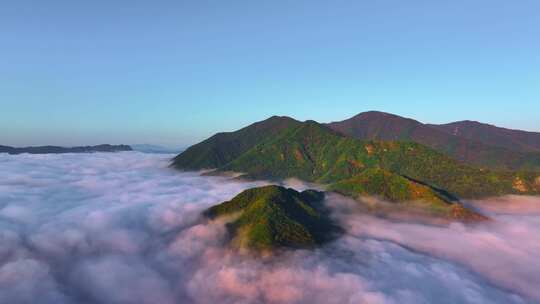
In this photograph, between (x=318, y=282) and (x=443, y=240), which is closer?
(x=318, y=282)

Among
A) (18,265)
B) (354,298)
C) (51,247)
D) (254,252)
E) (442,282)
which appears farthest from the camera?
(51,247)

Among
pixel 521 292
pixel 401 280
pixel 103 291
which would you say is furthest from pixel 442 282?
pixel 103 291

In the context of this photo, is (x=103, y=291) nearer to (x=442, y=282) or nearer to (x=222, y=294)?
(x=222, y=294)

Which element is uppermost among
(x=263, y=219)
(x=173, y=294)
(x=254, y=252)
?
(x=263, y=219)

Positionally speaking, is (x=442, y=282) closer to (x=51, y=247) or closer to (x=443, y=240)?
(x=443, y=240)

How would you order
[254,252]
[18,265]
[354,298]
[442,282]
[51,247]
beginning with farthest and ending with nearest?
[51,247]
[254,252]
[18,265]
[442,282]
[354,298]

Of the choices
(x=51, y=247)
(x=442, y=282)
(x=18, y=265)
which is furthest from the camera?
(x=51, y=247)

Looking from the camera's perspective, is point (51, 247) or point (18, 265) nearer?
point (18, 265)

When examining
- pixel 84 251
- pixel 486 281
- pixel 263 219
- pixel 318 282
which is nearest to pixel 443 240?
pixel 486 281

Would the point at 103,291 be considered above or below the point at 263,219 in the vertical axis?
below
